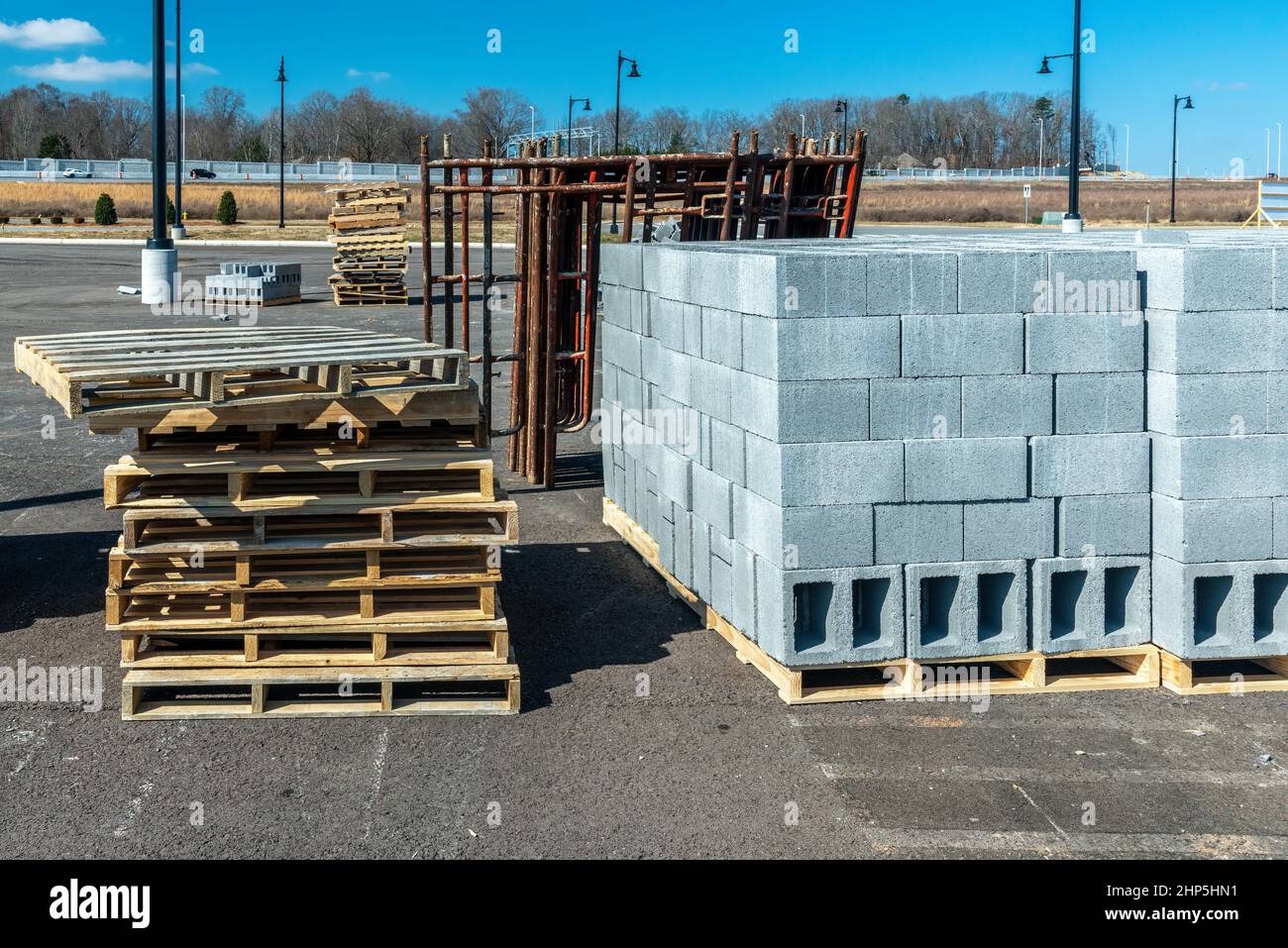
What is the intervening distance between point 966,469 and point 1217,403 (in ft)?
4.43

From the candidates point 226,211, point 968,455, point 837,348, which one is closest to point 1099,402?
point 968,455

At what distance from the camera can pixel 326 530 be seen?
704 cm

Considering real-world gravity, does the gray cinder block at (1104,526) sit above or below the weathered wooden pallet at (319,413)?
below

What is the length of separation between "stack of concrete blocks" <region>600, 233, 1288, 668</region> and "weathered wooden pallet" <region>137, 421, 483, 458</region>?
167cm

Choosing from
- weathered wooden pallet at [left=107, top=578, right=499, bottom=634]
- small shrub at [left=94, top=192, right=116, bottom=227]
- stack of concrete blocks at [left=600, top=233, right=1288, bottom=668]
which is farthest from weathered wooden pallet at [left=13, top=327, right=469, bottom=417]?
small shrub at [left=94, top=192, right=116, bottom=227]

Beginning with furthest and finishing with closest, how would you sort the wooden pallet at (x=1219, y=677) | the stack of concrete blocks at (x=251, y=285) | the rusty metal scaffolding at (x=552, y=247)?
the stack of concrete blocks at (x=251, y=285) < the rusty metal scaffolding at (x=552, y=247) < the wooden pallet at (x=1219, y=677)

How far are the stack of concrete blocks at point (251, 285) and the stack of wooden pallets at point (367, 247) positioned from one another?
1.13m

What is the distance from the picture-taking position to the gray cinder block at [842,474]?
22.5 feet

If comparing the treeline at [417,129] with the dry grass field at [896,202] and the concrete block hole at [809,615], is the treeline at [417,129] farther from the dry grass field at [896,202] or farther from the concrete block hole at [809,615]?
the concrete block hole at [809,615]

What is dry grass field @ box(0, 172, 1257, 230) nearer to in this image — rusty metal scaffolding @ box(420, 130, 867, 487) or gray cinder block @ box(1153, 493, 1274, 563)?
rusty metal scaffolding @ box(420, 130, 867, 487)

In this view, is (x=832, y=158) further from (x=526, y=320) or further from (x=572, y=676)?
(x=572, y=676)

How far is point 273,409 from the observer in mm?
6734

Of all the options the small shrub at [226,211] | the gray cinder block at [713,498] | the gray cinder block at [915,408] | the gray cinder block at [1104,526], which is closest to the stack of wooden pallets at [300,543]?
the gray cinder block at [713,498]

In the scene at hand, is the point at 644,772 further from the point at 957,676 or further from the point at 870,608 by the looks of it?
the point at 957,676
